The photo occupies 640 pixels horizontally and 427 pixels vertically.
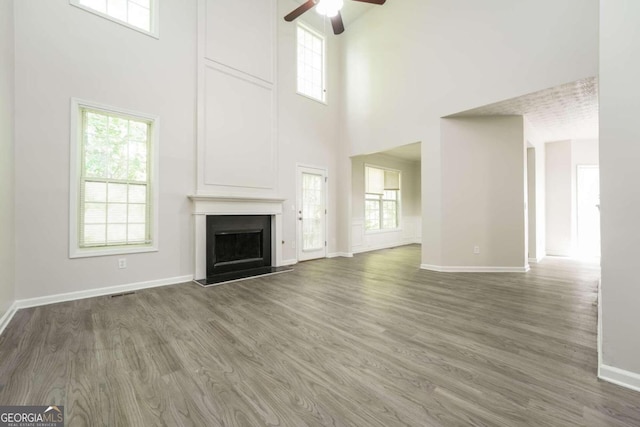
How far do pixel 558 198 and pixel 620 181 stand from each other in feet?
20.0

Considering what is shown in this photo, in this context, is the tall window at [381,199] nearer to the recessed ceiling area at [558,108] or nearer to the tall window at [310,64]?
the tall window at [310,64]

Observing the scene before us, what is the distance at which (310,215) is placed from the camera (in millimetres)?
5828

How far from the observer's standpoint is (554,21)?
10.9ft

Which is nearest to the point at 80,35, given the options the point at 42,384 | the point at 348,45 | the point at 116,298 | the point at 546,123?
the point at 116,298

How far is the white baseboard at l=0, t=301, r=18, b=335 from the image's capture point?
230 centimetres

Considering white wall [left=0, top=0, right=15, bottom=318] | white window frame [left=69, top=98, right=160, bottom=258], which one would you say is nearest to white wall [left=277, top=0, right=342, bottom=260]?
white window frame [left=69, top=98, right=160, bottom=258]

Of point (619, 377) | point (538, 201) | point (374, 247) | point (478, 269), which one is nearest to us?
point (619, 377)

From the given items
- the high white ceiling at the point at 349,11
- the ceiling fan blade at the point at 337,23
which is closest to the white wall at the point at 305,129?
the high white ceiling at the point at 349,11

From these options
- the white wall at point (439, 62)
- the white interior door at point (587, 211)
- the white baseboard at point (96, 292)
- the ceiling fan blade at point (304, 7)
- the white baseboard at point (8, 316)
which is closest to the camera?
the white baseboard at point (8, 316)

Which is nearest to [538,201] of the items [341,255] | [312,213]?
[341,255]

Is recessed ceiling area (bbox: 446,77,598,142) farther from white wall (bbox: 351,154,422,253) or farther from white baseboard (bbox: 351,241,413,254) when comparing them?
white baseboard (bbox: 351,241,413,254)
